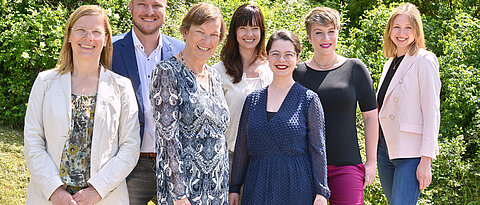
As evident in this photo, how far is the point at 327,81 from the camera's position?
3.89 meters

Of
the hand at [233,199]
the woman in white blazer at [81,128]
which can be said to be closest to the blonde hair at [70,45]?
the woman in white blazer at [81,128]

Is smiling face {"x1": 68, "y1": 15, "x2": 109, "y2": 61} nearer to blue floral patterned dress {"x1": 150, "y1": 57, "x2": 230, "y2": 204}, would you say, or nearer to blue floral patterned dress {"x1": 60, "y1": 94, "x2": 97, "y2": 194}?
blue floral patterned dress {"x1": 60, "y1": 94, "x2": 97, "y2": 194}

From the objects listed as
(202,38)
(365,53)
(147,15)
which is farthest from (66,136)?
(365,53)

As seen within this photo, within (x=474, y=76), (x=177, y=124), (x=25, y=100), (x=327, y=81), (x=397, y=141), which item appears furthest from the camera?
(x=25, y=100)

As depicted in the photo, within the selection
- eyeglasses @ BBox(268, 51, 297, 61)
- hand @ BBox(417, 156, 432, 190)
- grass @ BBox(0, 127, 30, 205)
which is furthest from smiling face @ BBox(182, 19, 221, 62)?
grass @ BBox(0, 127, 30, 205)

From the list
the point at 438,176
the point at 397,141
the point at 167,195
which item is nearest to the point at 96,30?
the point at 167,195

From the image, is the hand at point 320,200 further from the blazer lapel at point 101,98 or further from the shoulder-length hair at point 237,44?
the blazer lapel at point 101,98

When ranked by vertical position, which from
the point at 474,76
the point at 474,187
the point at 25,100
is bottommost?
the point at 474,187

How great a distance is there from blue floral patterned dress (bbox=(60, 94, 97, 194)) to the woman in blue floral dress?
439mm

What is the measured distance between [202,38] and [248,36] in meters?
0.76

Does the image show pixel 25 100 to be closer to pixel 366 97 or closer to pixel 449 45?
pixel 366 97

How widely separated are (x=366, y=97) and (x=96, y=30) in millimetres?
1982

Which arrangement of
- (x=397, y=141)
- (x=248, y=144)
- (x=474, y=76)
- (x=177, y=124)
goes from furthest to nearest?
(x=474, y=76) → (x=397, y=141) → (x=248, y=144) → (x=177, y=124)

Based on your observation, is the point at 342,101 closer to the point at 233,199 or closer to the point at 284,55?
the point at 284,55
